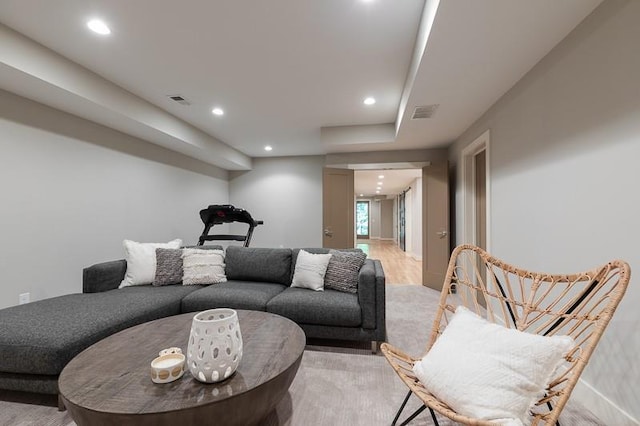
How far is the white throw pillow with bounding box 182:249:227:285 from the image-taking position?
2.91m

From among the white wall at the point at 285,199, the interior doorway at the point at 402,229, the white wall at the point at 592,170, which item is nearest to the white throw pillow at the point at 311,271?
the white wall at the point at 592,170

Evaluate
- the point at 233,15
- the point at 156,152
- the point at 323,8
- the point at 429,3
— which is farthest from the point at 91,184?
the point at 429,3

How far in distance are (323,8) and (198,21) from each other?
93 centimetres

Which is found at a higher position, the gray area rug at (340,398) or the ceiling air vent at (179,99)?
the ceiling air vent at (179,99)

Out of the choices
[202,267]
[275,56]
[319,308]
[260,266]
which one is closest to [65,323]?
[202,267]

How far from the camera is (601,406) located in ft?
5.29

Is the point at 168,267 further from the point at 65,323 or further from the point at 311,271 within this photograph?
the point at 311,271

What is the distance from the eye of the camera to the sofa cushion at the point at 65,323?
1.59 meters

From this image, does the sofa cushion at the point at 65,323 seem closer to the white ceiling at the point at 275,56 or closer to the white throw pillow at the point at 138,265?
the white throw pillow at the point at 138,265

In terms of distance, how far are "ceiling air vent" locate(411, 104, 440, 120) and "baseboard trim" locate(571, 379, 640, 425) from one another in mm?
2635

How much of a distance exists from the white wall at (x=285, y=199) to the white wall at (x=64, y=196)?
7.11 feet

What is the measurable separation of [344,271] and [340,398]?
111 centimetres

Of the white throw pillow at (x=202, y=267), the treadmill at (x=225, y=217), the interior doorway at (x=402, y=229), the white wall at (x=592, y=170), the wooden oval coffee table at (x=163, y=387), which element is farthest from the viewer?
the interior doorway at (x=402, y=229)

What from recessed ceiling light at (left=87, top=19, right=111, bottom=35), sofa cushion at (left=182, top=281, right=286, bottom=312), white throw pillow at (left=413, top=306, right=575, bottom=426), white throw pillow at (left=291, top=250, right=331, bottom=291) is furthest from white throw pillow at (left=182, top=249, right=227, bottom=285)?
white throw pillow at (left=413, top=306, right=575, bottom=426)
